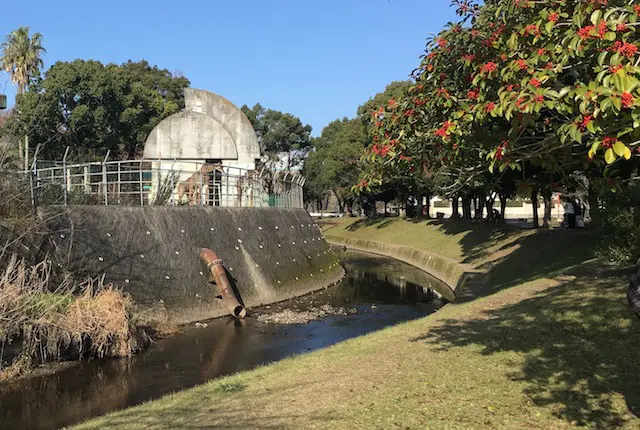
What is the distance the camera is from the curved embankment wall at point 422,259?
22.0 m

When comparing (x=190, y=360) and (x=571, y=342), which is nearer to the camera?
(x=571, y=342)

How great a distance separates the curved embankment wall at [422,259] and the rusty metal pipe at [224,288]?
331 inches

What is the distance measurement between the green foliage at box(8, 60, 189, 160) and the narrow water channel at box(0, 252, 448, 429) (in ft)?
75.5

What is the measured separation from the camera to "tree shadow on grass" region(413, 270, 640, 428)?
562 centimetres

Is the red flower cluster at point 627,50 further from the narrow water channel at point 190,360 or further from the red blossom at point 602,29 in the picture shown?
the narrow water channel at point 190,360

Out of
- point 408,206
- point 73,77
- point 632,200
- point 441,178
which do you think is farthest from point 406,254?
point 73,77

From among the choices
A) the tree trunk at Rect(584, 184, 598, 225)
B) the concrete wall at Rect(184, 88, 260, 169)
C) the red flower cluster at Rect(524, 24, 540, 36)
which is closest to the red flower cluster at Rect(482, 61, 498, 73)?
the red flower cluster at Rect(524, 24, 540, 36)

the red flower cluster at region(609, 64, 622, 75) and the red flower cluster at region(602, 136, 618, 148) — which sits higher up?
the red flower cluster at region(609, 64, 622, 75)

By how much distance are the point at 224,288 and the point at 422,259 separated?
645 inches

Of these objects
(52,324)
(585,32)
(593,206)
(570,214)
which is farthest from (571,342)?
(570,214)

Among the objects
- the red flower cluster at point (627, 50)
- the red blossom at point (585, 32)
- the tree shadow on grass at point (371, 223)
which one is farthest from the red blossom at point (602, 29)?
the tree shadow on grass at point (371, 223)

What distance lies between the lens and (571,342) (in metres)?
7.70

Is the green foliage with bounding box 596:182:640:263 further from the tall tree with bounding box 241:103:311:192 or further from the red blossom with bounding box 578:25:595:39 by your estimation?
the tall tree with bounding box 241:103:311:192

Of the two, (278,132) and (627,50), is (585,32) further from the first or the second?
(278,132)
